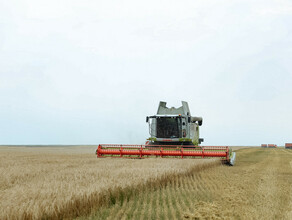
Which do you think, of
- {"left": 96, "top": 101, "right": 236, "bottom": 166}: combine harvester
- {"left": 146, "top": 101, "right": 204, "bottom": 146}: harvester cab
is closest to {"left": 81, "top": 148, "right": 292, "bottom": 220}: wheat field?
{"left": 96, "top": 101, "right": 236, "bottom": 166}: combine harvester

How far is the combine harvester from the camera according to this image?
15289 millimetres

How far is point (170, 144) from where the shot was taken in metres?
18.6

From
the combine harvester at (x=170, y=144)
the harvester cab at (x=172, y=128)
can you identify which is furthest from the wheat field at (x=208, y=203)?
the harvester cab at (x=172, y=128)

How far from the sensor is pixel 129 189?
654 cm

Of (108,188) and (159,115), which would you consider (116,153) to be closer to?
(159,115)

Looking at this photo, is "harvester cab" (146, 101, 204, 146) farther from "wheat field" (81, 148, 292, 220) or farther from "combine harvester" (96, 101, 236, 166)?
"wheat field" (81, 148, 292, 220)

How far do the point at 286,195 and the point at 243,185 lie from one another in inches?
55.9

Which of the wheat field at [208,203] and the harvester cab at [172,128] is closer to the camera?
the wheat field at [208,203]

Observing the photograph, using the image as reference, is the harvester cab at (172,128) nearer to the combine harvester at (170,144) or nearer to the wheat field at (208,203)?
the combine harvester at (170,144)

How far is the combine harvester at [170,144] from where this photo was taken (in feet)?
50.2

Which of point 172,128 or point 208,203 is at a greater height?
point 172,128

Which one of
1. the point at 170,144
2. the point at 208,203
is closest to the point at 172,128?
the point at 170,144

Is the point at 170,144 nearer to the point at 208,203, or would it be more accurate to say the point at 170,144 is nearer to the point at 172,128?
the point at 172,128

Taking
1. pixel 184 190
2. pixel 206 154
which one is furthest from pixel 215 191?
pixel 206 154
